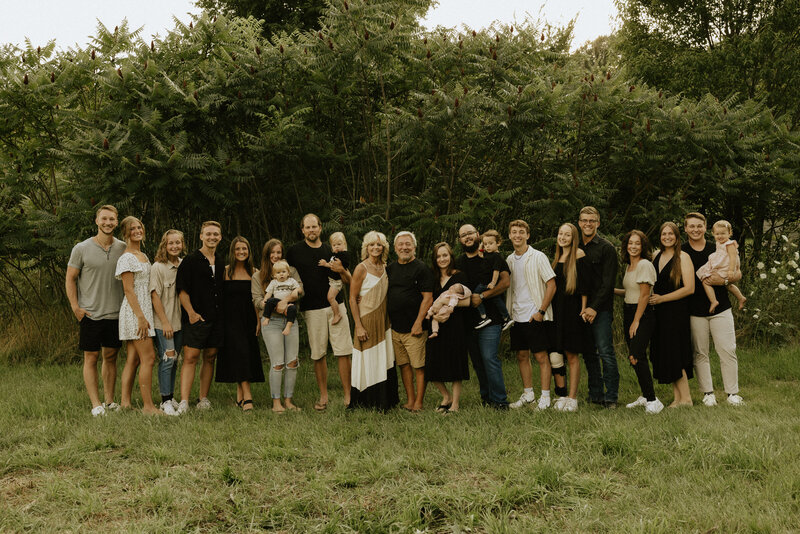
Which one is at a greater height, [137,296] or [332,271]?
[332,271]

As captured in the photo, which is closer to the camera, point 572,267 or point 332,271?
point 572,267

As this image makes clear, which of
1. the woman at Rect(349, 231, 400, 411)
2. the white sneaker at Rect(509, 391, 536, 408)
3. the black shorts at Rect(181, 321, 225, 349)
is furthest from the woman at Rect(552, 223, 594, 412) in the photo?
the black shorts at Rect(181, 321, 225, 349)

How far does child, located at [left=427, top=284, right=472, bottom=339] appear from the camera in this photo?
6367 mm

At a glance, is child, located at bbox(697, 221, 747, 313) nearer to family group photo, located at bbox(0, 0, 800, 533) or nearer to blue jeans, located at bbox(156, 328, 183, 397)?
family group photo, located at bbox(0, 0, 800, 533)

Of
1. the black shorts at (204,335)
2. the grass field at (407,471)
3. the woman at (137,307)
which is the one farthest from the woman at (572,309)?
the woman at (137,307)

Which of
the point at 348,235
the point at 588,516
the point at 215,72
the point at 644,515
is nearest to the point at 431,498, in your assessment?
the point at 588,516

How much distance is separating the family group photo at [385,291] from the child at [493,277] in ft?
0.14

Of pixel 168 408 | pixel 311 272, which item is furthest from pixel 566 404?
pixel 168 408

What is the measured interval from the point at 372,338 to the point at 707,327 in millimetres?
3605

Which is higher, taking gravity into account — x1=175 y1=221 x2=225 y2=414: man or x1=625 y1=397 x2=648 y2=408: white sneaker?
x1=175 y1=221 x2=225 y2=414: man

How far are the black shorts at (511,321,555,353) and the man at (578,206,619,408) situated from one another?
428 mm

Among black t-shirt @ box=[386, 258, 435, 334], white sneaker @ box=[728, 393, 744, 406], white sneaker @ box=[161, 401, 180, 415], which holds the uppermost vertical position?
black t-shirt @ box=[386, 258, 435, 334]

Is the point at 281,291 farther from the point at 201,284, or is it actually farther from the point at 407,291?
the point at 407,291

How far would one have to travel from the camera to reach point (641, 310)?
256 inches
